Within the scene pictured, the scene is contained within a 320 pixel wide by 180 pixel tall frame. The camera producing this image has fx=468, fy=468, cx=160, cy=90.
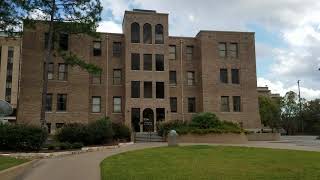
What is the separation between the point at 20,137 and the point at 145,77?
2511 centimetres

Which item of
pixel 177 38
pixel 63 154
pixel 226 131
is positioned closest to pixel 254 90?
pixel 177 38

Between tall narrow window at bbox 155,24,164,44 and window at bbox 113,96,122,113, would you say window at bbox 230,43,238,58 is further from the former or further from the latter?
window at bbox 113,96,122,113

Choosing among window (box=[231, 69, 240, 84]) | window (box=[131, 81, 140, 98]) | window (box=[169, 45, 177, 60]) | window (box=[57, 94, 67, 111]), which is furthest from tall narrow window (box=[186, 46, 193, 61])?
window (box=[57, 94, 67, 111])

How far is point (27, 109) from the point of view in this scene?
45.6 m

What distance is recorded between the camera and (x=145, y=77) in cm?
4875

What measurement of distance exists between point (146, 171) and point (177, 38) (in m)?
38.2

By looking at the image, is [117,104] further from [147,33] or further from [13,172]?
[13,172]

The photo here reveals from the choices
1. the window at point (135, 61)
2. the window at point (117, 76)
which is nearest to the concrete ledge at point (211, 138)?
the window at point (135, 61)

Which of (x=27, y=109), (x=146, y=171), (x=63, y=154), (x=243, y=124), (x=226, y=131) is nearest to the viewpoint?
(x=146, y=171)

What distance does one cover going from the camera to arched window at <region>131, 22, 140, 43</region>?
1936 inches

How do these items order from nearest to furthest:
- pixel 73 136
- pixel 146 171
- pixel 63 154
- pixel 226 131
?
pixel 146 171
pixel 63 154
pixel 73 136
pixel 226 131

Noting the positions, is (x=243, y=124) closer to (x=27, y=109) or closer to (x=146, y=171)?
(x=27, y=109)

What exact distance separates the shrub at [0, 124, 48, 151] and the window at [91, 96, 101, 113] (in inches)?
920

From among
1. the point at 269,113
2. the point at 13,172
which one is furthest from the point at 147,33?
the point at 13,172
